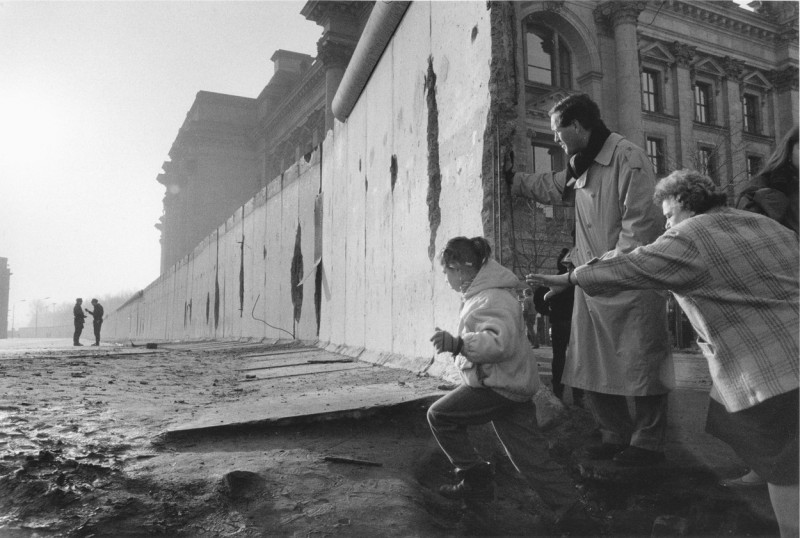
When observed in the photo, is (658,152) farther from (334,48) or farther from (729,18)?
(334,48)

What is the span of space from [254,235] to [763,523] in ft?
37.4

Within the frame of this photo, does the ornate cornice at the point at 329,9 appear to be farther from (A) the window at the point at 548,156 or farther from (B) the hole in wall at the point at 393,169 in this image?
(B) the hole in wall at the point at 393,169

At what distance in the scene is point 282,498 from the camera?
194cm

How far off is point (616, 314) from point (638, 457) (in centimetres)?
61

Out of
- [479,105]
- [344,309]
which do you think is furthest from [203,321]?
[479,105]

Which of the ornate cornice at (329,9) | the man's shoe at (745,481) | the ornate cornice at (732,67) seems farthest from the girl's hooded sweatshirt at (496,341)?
the ornate cornice at (732,67)

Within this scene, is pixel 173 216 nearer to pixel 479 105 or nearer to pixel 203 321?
pixel 203 321

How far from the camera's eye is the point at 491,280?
7.63 feet

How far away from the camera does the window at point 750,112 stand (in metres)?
28.9

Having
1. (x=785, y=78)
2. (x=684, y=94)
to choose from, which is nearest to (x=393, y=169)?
(x=684, y=94)

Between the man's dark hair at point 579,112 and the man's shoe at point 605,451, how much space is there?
147 centimetres

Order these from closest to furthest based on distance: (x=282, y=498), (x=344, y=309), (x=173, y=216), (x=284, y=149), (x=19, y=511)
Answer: (x=19, y=511), (x=282, y=498), (x=344, y=309), (x=284, y=149), (x=173, y=216)

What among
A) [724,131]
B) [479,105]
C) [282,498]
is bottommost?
[282,498]

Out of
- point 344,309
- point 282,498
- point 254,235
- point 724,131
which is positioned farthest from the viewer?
point 724,131
